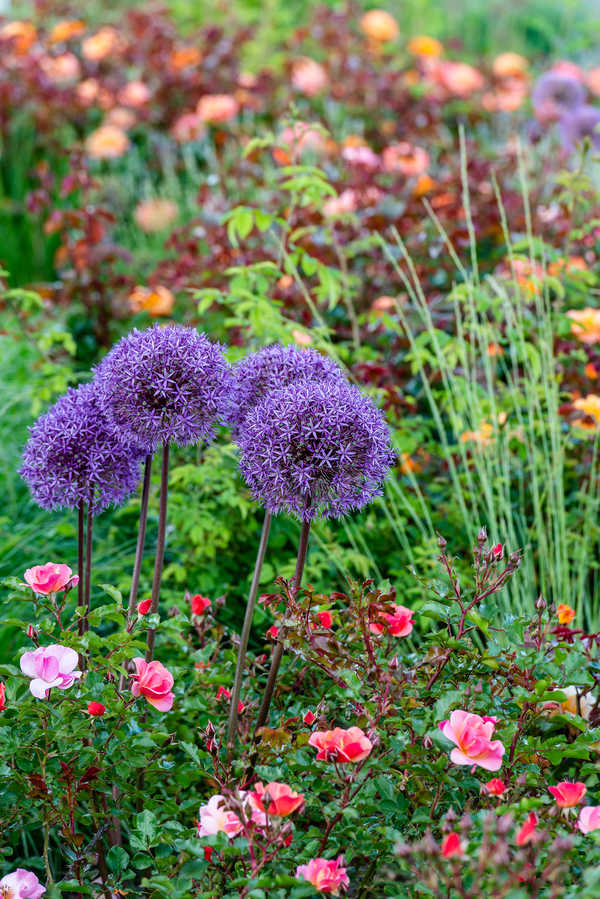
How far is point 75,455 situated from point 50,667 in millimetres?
438

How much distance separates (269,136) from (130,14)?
5022mm

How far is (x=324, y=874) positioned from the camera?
4.86 feet

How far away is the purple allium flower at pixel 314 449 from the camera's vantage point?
169 centimetres

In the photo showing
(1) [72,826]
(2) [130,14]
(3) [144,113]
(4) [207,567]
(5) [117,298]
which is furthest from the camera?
(2) [130,14]

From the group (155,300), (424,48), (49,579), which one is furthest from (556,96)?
(49,579)

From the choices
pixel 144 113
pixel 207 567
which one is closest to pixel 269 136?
pixel 207 567

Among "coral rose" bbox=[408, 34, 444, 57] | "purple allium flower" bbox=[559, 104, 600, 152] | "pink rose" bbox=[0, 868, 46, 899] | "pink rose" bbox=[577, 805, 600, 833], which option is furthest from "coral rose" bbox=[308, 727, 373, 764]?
"coral rose" bbox=[408, 34, 444, 57]

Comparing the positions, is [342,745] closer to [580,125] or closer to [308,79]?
[580,125]

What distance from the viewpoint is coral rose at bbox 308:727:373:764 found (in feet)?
5.22

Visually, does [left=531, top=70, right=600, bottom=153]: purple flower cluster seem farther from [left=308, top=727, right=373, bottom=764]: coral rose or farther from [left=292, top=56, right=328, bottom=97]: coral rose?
[left=308, top=727, right=373, bottom=764]: coral rose

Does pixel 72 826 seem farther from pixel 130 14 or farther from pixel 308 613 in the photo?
pixel 130 14

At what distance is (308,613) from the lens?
179 centimetres

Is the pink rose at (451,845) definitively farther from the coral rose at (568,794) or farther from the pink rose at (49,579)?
the pink rose at (49,579)

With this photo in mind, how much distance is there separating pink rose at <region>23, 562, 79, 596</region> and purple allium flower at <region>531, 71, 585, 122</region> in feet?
15.0
